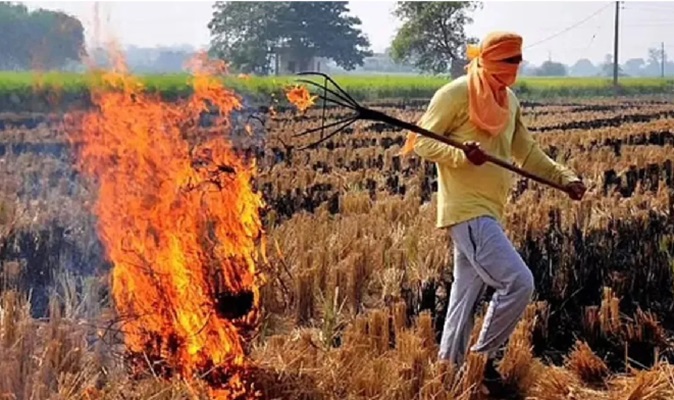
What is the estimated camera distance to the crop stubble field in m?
4.00

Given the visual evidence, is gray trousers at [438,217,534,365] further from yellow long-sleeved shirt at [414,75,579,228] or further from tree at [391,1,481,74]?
tree at [391,1,481,74]

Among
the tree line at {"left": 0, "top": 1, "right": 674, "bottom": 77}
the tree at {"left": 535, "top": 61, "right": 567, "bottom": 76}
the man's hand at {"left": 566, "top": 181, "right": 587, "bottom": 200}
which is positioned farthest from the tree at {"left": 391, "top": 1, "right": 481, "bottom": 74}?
the man's hand at {"left": 566, "top": 181, "right": 587, "bottom": 200}

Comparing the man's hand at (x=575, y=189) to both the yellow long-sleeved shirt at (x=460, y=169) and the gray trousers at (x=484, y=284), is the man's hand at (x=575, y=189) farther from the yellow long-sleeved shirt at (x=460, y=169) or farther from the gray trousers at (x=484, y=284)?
the gray trousers at (x=484, y=284)

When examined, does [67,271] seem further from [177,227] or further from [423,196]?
[423,196]

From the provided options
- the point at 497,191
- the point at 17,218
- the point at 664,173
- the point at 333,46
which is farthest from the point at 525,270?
the point at 333,46

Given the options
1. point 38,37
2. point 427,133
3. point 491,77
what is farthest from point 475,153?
point 38,37

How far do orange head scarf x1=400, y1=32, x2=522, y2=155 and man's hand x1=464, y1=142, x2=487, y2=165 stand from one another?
0.29 m

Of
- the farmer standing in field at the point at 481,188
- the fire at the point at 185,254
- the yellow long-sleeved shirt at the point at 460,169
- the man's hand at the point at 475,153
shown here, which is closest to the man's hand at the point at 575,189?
the farmer standing in field at the point at 481,188

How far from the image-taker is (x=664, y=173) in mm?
10898

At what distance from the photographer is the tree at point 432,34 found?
53.9m

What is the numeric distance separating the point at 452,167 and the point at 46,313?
2.84 m

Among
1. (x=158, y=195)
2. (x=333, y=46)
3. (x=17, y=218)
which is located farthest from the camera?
(x=333, y=46)

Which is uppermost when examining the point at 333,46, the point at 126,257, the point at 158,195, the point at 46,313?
the point at 333,46

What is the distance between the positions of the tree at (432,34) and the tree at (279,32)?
678 centimetres
